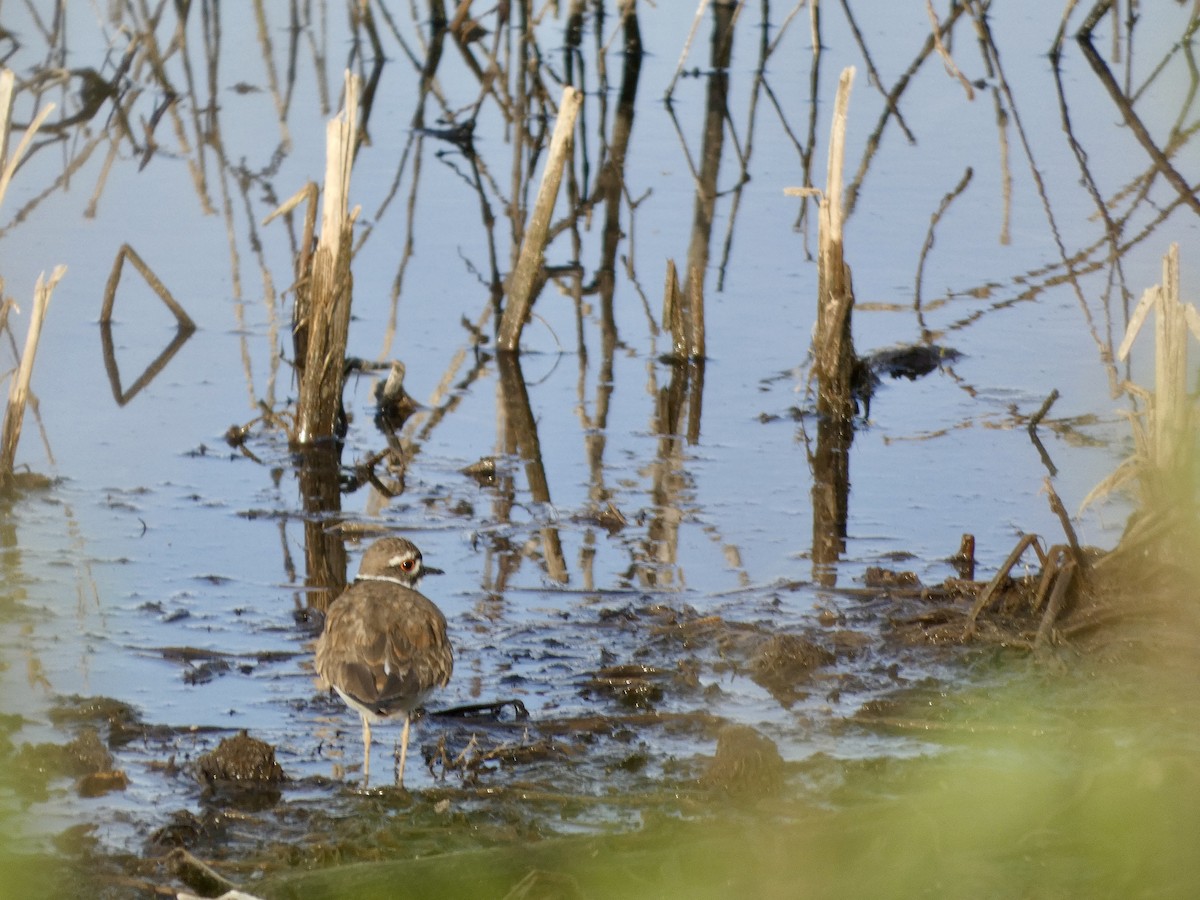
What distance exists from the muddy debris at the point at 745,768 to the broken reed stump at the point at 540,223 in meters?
4.52

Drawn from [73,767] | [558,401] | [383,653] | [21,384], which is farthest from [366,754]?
[558,401]

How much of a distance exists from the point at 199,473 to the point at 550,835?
373 centimetres

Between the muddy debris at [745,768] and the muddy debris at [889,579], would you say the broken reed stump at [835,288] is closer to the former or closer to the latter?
the muddy debris at [889,579]

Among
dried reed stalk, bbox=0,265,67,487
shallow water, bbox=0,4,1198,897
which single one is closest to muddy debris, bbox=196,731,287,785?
→ shallow water, bbox=0,4,1198,897

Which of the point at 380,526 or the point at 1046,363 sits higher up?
the point at 1046,363

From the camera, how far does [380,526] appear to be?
6.85m

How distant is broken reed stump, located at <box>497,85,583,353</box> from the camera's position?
851 centimetres

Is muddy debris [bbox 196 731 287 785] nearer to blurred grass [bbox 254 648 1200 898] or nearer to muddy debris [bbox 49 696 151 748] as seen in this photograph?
muddy debris [bbox 49 696 151 748]

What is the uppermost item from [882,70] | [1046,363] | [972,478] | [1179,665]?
[882,70]

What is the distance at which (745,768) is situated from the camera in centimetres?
452

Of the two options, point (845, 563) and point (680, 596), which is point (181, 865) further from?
point (845, 563)

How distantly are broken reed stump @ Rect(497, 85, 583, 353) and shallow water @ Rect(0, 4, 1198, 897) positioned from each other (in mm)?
319

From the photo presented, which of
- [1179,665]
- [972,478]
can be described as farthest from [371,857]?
[972,478]

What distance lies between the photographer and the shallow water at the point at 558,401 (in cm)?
534
